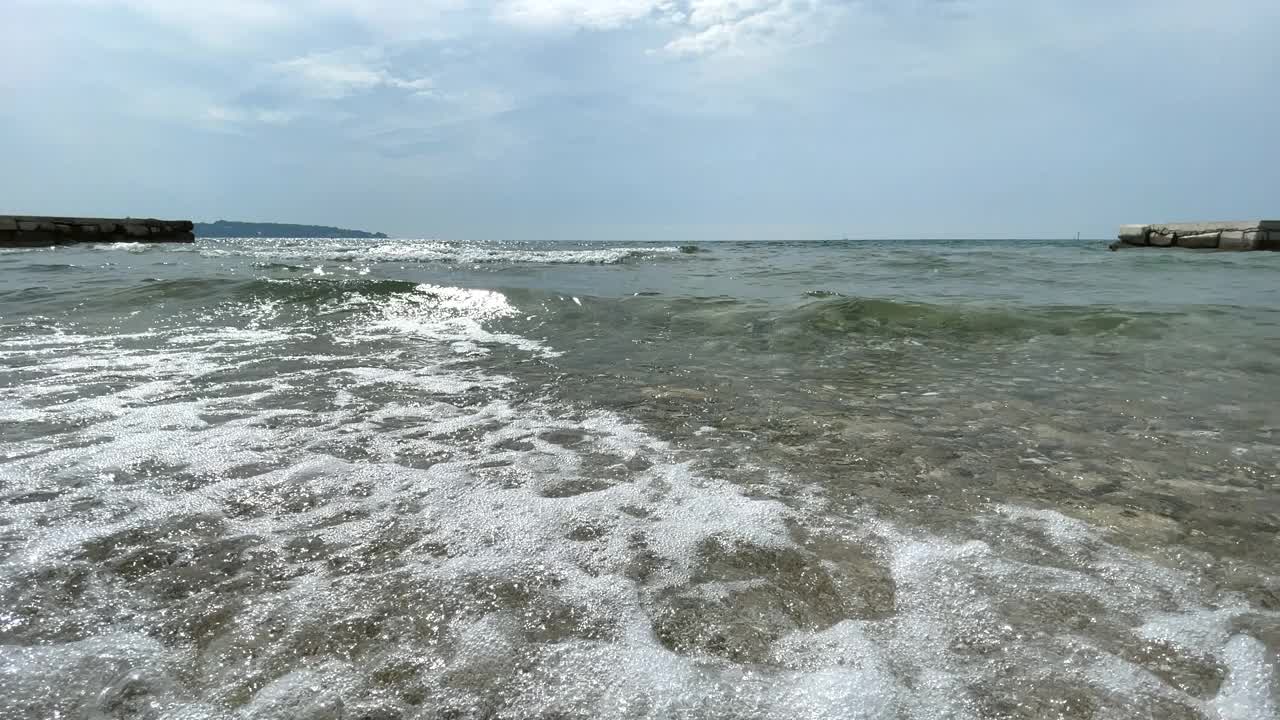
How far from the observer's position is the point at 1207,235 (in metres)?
24.4

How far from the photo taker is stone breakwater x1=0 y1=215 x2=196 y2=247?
24.4 m

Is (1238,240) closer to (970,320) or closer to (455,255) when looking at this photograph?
(970,320)

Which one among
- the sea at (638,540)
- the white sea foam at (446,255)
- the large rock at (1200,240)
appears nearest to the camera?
the sea at (638,540)

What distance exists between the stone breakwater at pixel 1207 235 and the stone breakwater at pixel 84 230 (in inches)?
1784

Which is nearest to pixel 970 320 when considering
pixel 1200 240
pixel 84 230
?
pixel 1200 240

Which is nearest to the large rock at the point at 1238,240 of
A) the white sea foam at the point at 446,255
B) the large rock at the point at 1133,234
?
the large rock at the point at 1133,234

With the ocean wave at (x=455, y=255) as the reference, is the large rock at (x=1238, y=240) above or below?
above

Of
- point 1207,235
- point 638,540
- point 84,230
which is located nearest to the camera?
point 638,540

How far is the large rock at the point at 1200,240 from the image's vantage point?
2417cm

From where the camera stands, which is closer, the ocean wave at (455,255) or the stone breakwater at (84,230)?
the ocean wave at (455,255)

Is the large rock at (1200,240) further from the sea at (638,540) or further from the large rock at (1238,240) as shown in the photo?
the sea at (638,540)

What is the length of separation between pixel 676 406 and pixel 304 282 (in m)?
7.56

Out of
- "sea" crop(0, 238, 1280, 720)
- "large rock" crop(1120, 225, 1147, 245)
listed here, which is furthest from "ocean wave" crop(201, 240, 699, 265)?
"large rock" crop(1120, 225, 1147, 245)

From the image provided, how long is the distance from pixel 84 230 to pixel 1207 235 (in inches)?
1815
